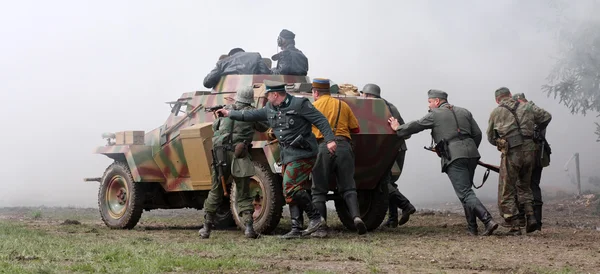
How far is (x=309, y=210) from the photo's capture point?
12258mm

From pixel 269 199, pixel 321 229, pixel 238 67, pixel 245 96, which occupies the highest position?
pixel 238 67

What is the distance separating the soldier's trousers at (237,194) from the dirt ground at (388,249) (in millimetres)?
349

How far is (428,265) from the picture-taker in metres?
9.29

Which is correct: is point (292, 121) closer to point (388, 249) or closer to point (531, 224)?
point (388, 249)

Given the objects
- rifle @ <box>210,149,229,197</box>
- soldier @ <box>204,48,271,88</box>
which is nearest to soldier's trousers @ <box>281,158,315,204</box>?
rifle @ <box>210,149,229,197</box>

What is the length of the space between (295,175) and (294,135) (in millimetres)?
429

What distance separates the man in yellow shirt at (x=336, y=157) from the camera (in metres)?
12.4

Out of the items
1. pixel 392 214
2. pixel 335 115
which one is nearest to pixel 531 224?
pixel 392 214

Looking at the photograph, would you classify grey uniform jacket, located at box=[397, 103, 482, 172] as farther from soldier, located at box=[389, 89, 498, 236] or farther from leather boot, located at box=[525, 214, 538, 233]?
leather boot, located at box=[525, 214, 538, 233]

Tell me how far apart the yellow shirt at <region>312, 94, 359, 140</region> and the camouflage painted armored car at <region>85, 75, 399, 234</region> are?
330 mm

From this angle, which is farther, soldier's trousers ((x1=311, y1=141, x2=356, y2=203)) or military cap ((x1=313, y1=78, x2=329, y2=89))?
military cap ((x1=313, y1=78, x2=329, y2=89))

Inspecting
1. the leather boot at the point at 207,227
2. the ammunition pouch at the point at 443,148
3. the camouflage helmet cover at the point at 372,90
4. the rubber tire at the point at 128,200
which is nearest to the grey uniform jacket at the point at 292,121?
the leather boot at the point at 207,227

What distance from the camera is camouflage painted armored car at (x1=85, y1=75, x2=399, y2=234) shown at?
12.9 metres

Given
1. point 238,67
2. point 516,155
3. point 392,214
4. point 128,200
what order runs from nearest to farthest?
point 516,155 < point 392,214 < point 238,67 < point 128,200
